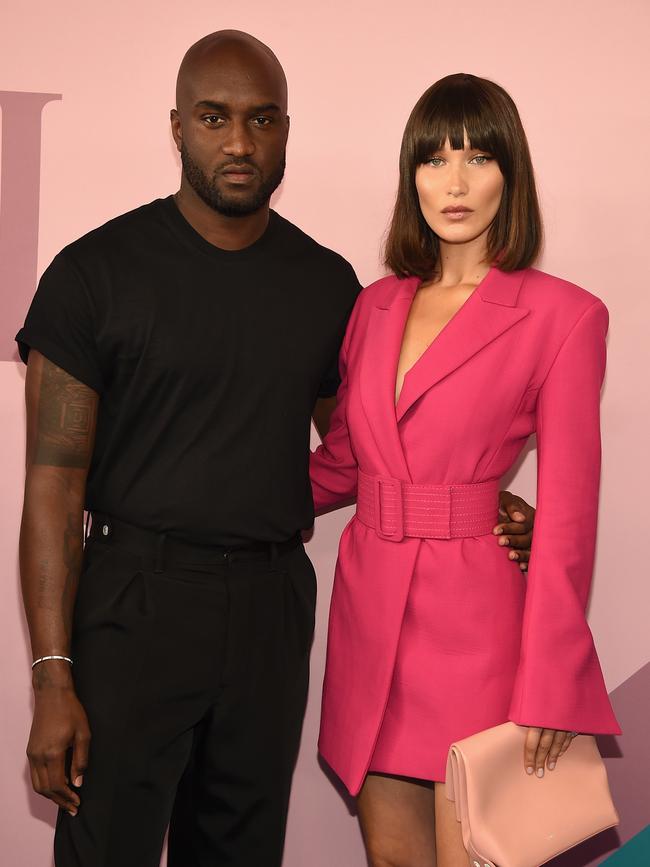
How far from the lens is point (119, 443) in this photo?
2066mm

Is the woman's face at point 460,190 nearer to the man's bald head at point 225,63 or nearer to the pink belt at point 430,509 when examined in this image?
the man's bald head at point 225,63

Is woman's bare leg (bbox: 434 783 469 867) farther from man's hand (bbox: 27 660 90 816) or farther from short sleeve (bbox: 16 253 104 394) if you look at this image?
short sleeve (bbox: 16 253 104 394)

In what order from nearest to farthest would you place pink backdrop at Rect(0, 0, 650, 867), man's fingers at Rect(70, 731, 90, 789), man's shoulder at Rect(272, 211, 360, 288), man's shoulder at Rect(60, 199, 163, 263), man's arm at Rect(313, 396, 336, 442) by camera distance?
man's fingers at Rect(70, 731, 90, 789), man's shoulder at Rect(60, 199, 163, 263), man's shoulder at Rect(272, 211, 360, 288), man's arm at Rect(313, 396, 336, 442), pink backdrop at Rect(0, 0, 650, 867)

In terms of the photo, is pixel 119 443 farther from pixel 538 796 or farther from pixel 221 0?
pixel 221 0

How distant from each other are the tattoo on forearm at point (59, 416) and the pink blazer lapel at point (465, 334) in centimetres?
61

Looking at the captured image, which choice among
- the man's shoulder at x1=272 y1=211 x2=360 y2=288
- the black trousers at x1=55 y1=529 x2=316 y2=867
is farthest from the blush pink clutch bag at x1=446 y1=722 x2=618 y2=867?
→ the man's shoulder at x1=272 y1=211 x2=360 y2=288

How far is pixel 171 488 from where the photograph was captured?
202cm

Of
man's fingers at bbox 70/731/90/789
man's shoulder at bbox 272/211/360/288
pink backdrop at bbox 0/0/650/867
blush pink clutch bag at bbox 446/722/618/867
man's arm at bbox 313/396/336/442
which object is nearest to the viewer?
blush pink clutch bag at bbox 446/722/618/867

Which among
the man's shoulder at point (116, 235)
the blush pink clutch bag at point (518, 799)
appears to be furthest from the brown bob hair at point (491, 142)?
the blush pink clutch bag at point (518, 799)

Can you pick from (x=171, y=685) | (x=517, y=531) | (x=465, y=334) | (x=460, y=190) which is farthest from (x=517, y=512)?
(x=171, y=685)

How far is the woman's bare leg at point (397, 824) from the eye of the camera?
7.02 feet

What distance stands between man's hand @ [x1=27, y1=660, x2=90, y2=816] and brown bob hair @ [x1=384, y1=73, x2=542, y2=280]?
1187 mm

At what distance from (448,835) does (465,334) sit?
97 cm

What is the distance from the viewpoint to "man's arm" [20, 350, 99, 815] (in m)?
1.94
